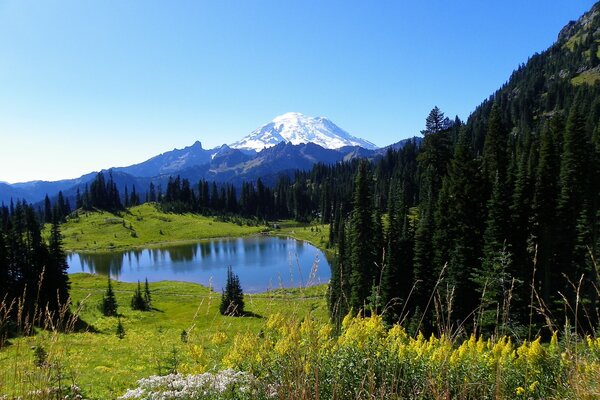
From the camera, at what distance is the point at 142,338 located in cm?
2977

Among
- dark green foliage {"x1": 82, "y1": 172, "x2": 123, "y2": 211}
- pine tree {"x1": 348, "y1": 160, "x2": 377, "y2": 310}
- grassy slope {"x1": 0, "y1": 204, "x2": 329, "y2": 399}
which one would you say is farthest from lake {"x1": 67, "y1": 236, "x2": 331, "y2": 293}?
dark green foliage {"x1": 82, "y1": 172, "x2": 123, "y2": 211}

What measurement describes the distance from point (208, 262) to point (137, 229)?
58813mm

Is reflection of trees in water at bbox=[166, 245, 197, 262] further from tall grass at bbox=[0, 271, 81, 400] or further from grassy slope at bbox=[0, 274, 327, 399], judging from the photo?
tall grass at bbox=[0, 271, 81, 400]

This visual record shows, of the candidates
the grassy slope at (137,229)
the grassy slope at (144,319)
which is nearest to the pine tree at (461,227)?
the grassy slope at (144,319)

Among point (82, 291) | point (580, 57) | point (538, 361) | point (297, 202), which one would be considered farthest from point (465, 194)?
point (580, 57)

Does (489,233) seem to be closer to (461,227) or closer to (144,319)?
(461,227)

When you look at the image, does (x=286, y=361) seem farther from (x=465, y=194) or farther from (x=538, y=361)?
(x=465, y=194)

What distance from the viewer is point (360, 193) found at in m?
40.0

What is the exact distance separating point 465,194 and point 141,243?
118 metres

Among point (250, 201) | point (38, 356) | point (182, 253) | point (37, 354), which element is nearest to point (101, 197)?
point (250, 201)

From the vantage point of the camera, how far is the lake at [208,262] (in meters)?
79.3

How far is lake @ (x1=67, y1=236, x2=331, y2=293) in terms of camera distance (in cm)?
7934

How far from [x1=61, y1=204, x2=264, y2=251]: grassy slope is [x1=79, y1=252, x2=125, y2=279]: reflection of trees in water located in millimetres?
8787

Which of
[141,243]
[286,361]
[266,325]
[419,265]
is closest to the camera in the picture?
[286,361]
